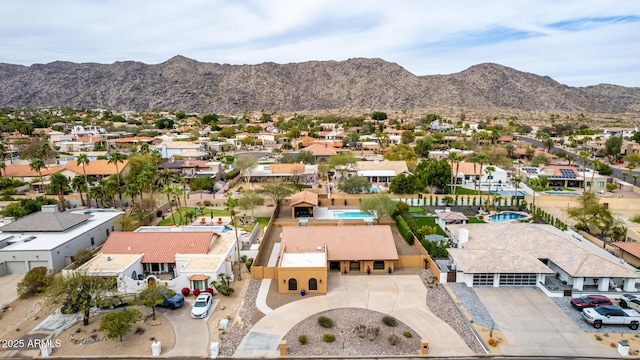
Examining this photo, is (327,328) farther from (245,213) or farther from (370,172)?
(370,172)

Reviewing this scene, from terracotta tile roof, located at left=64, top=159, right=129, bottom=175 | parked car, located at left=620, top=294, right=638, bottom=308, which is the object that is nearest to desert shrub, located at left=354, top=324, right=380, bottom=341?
parked car, located at left=620, top=294, right=638, bottom=308

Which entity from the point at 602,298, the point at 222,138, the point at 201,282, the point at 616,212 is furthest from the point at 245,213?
the point at 222,138

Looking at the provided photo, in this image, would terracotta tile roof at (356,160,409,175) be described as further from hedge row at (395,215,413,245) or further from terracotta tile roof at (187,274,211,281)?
terracotta tile roof at (187,274,211,281)

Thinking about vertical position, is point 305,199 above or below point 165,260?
above

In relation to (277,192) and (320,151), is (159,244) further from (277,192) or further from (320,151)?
(320,151)

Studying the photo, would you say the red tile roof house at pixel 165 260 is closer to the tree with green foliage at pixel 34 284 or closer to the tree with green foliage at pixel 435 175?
the tree with green foliage at pixel 34 284

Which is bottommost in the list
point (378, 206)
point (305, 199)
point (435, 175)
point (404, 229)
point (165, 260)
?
point (404, 229)

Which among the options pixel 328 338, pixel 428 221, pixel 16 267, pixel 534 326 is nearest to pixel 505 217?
pixel 428 221
